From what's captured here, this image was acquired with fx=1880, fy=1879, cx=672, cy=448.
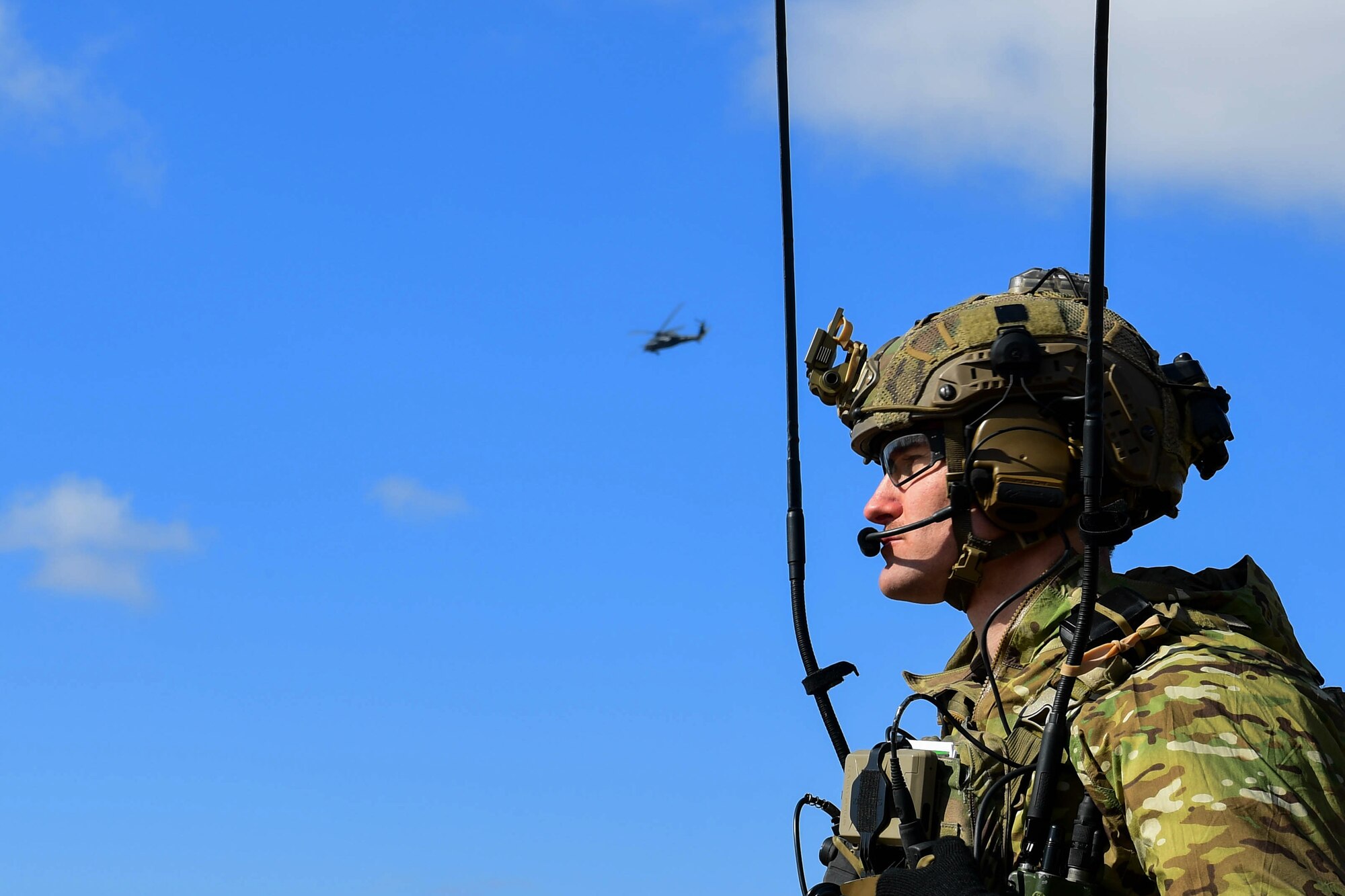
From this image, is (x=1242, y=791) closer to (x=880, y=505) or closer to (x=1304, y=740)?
(x=1304, y=740)

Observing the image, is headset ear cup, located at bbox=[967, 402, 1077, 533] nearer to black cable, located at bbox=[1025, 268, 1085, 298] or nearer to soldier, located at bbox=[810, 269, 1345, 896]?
soldier, located at bbox=[810, 269, 1345, 896]

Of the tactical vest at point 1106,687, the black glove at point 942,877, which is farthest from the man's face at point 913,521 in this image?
the black glove at point 942,877

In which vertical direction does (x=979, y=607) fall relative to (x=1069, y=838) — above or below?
above

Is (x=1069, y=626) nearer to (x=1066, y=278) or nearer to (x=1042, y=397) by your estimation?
(x=1042, y=397)

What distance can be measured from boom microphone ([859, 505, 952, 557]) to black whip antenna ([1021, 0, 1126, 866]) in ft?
3.20

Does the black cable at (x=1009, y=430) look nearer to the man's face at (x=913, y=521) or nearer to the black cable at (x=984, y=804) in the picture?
the man's face at (x=913, y=521)

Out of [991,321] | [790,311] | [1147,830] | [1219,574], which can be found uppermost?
[790,311]

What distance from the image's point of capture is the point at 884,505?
29.9ft

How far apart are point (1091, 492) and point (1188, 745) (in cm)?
123

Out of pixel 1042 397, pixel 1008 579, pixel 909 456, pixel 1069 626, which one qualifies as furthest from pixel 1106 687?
pixel 909 456

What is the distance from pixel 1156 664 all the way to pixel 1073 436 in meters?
1.48

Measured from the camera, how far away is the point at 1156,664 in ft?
24.7

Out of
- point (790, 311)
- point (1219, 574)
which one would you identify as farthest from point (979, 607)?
point (790, 311)

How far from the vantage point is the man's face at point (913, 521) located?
888 cm
